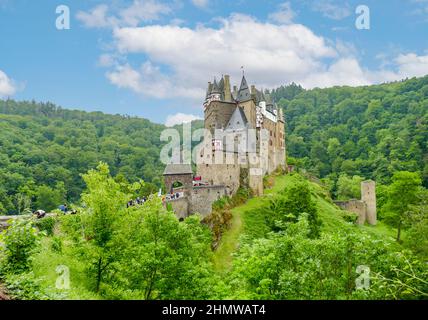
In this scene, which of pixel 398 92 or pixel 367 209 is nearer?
pixel 367 209

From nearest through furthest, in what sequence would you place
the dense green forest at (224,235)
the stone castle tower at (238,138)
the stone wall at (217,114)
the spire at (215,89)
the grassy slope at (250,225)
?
1. the dense green forest at (224,235)
2. the grassy slope at (250,225)
3. the stone castle tower at (238,138)
4. the stone wall at (217,114)
5. the spire at (215,89)

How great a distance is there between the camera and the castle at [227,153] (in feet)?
140

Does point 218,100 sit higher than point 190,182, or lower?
higher

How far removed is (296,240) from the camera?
1955 centimetres

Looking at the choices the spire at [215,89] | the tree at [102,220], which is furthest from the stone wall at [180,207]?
the spire at [215,89]

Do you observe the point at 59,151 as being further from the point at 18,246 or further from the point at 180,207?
the point at 18,246

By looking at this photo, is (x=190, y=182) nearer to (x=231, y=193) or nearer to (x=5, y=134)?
(x=231, y=193)

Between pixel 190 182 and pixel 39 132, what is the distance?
11320 centimetres

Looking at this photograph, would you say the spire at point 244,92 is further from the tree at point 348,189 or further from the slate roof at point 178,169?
the tree at point 348,189

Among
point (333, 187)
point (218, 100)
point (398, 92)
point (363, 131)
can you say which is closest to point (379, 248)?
point (218, 100)

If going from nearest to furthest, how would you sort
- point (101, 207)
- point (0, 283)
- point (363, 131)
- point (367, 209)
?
point (0, 283)
point (101, 207)
point (367, 209)
point (363, 131)

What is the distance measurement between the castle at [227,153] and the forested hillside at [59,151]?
36.3 m

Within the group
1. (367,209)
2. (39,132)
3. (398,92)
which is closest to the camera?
(367,209)

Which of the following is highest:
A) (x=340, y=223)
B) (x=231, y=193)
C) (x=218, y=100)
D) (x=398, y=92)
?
(x=398, y=92)
